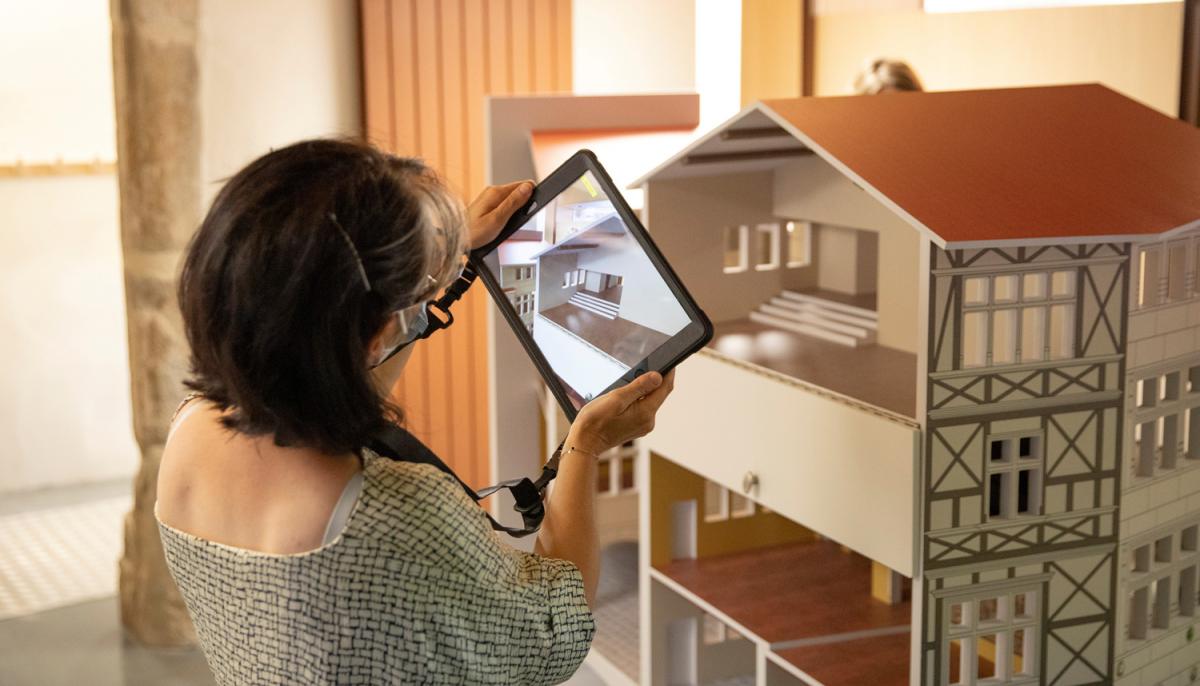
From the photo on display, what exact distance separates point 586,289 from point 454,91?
6.60 feet

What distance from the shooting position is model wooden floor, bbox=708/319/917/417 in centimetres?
162

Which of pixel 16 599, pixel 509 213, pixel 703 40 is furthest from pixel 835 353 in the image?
pixel 16 599

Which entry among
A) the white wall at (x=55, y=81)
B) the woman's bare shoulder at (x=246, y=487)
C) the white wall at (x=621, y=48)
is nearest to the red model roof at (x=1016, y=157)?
the woman's bare shoulder at (x=246, y=487)

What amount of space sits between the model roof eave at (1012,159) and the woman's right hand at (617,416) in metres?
0.32

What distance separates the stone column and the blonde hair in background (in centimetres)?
136

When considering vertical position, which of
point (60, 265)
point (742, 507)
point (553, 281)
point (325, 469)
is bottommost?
point (742, 507)

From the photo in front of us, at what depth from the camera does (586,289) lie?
135cm

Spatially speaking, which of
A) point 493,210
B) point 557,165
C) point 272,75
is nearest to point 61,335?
point 272,75

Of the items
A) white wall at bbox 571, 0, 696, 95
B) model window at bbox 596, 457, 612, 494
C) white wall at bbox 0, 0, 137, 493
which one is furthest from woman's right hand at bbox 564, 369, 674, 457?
white wall at bbox 0, 0, 137, 493

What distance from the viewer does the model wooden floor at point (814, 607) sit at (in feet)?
5.46

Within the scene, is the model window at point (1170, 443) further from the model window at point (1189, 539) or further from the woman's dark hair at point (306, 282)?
the woman's dark hair at point (306, 282)

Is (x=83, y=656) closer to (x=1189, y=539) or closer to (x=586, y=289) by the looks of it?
(x=586, y=289)

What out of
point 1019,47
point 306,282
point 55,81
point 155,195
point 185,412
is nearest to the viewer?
point 306,282

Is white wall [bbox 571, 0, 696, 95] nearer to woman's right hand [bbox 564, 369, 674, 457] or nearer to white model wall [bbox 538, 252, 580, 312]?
white model wall [bbox 538, 252, 580, 312]
